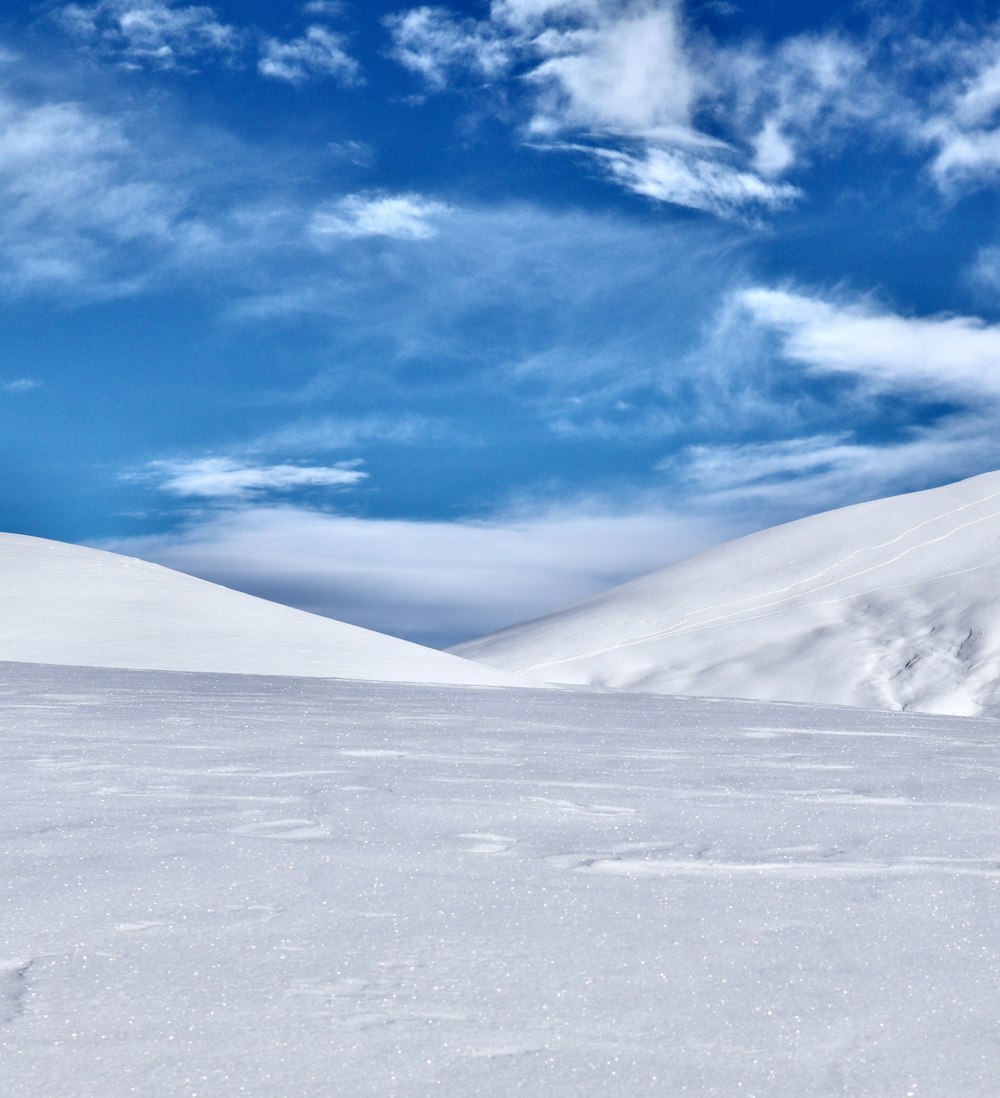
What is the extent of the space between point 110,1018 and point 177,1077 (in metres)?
0.18

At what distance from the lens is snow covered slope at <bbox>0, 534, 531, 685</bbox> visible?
345 inches

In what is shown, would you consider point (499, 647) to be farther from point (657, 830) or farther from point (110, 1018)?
point (110, 1018)

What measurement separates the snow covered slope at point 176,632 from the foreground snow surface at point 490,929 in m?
5.40

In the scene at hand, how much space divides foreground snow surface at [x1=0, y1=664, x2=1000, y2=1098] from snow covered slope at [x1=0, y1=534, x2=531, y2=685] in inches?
212

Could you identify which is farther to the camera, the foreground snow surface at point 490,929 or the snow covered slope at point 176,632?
the snow covered slope at point 176,632

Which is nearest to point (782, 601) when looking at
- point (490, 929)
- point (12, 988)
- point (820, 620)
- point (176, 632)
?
point (820, 620)

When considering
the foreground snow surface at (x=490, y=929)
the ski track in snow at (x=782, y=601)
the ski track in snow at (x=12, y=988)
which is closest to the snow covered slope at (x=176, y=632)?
the foreground snow surface at (x=490, y=929)

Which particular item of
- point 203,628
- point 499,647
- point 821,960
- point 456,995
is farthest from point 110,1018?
point 499,647

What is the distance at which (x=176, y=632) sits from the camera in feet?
30.9

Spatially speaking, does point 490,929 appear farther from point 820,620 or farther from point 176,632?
point 820,620

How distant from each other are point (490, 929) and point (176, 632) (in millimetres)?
8238

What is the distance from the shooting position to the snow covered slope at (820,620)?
1330 centimetres

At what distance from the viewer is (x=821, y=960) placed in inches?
61.2

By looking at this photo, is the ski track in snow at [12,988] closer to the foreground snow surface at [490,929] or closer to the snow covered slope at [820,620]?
the foreground snow surface at [490,929]
